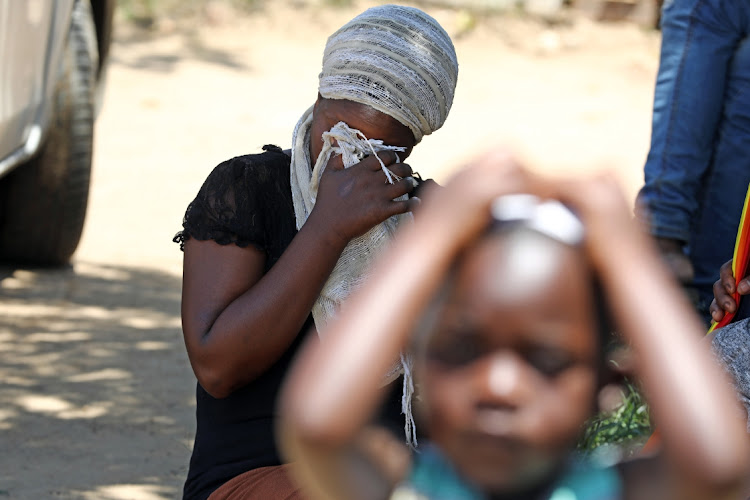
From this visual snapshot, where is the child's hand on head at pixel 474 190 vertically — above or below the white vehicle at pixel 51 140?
above

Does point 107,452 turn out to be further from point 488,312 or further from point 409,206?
point 488,312

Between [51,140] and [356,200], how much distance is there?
3.25m

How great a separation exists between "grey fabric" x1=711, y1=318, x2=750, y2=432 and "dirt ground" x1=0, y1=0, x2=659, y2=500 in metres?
0.75

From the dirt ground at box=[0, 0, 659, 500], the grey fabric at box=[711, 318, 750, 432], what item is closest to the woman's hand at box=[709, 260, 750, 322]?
the grey fabric at box=[711, 318, 750, 432]

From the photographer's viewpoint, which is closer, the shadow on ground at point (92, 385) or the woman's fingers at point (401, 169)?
Result: the woman's fingers at point (401, 169)

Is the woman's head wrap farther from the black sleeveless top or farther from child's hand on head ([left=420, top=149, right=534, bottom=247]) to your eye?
child's hand on head ([left=420, top=149, right=534, bottom=247])

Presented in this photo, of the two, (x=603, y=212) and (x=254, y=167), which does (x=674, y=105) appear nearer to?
(x=254, y=167)

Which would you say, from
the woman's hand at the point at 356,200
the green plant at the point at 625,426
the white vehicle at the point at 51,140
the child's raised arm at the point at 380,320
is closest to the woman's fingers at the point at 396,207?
the woman's hand at the point at 356,200

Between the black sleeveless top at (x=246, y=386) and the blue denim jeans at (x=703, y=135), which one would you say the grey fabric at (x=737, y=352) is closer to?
the black sleeveless top at (x=246, y=386)

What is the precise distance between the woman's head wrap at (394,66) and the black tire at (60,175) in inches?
117

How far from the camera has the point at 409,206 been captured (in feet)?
7.29

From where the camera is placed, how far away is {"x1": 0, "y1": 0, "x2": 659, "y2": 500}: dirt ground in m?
3.69

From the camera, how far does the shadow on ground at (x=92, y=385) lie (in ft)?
11.6

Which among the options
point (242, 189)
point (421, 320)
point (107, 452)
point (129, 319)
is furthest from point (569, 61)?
point (421, 320)
